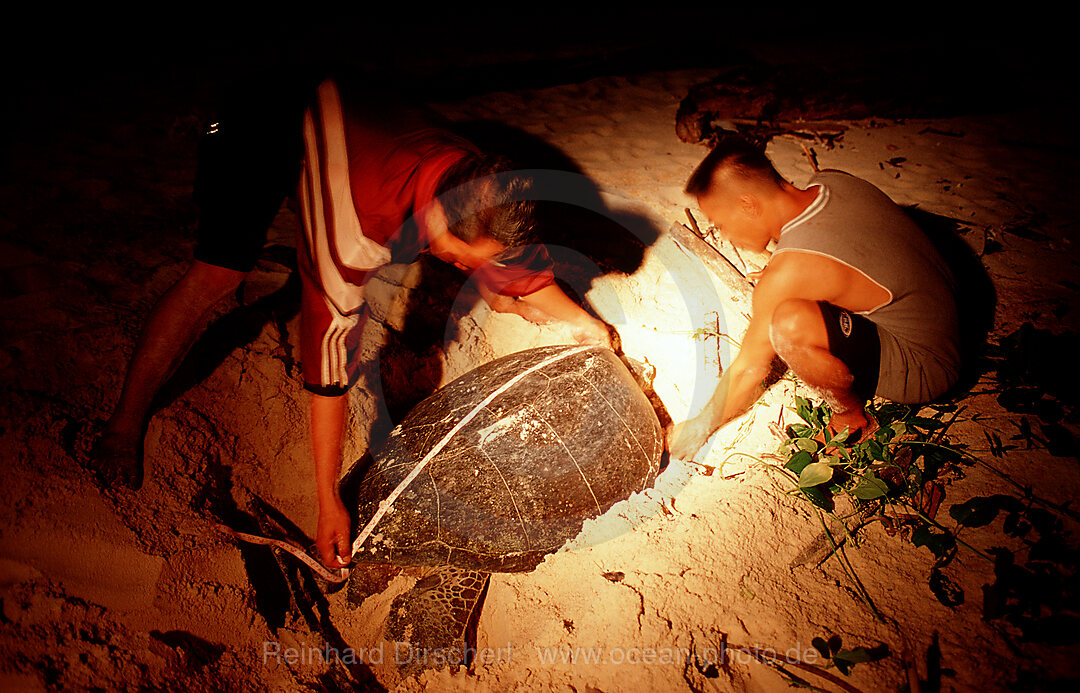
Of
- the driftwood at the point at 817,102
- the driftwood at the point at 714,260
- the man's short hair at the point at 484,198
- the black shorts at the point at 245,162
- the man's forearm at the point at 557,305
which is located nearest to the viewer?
the man's short hair at the point at 484,198

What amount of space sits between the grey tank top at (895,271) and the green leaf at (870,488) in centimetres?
38

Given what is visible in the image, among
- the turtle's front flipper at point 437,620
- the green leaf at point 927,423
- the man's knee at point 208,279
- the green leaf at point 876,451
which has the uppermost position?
the man's knee at point 208,279

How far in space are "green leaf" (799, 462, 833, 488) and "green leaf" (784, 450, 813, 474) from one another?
0.05m

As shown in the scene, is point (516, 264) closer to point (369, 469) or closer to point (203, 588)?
point (369, 469)

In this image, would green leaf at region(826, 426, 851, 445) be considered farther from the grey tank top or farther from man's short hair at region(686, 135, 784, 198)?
man's short hair at region(686, 135, 784, 198)

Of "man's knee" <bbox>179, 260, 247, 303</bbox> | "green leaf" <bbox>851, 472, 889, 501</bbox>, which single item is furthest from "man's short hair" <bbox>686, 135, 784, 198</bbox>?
"man's knee" <bbox>179, 260, 247, 303</bbox>

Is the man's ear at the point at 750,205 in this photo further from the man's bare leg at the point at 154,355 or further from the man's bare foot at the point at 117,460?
the man's bare foot at the point at 117,460

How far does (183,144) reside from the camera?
366cm

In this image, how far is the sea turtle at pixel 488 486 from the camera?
1.76 meters

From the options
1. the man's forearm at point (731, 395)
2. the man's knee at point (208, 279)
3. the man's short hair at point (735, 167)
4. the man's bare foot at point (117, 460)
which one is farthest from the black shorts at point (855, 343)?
the man's bare foot at point (117, 460)

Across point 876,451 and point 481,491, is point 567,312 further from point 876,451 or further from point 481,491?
point 876,451

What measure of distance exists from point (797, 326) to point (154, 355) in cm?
253

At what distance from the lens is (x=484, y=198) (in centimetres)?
140

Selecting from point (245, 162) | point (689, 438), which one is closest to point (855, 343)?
point (689, 438)
